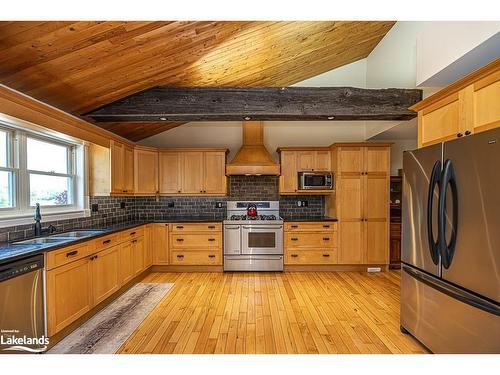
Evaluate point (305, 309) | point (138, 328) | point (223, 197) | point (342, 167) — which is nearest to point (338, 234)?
point (342, 167)

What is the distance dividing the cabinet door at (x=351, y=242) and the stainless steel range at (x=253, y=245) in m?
1.00

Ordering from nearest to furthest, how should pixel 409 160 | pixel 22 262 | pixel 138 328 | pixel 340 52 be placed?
1. pixel 22 262
2. pixel 409 160
3. pixel 138 328
4. pixel 340 52

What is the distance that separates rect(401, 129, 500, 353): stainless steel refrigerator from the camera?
1.65 m

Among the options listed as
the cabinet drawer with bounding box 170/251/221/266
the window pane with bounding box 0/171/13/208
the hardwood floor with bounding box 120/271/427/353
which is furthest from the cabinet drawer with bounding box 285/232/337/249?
the window pane with bounding box 0/171/13/208

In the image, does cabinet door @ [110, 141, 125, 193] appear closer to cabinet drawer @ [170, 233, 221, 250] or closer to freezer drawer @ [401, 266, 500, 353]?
cabinet drawer @ [170, 233, 221, 250]

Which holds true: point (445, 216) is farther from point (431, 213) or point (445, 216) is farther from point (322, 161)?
point (322, 161)

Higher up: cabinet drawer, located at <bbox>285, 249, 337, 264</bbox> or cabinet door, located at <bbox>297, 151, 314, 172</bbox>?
cabinet door, located at <bbox>297, 151, 314, 172</bbox>

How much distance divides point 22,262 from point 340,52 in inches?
184

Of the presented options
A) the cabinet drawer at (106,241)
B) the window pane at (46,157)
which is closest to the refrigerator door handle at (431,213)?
A: the cabinet drawer at (106,241)

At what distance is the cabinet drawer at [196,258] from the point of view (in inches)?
184

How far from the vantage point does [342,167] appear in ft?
15.4

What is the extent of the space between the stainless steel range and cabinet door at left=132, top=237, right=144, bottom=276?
1.29m

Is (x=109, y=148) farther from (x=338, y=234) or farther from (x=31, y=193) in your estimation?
(x=338, y=234)

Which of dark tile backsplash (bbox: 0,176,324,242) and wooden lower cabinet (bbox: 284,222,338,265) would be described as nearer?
wooden lower cabinet (bbox: 284,222,338,265)
